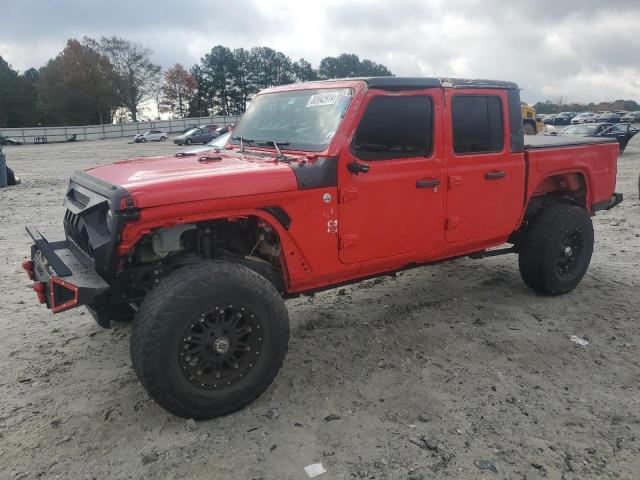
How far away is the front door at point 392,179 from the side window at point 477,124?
0.74 feet

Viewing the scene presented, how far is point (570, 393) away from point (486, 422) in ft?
2.38

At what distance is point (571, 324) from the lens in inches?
177

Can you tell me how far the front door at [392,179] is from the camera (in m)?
3.55

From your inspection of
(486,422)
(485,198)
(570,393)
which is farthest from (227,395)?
(485,198)

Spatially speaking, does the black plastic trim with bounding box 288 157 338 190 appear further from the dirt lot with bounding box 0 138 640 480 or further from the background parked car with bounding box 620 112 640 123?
the background parked car with bounding box 620 112 640 123

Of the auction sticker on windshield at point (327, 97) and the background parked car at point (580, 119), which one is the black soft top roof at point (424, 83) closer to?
the auction sticker on windshield at point (327, 97)

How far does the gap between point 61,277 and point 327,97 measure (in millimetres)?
2154

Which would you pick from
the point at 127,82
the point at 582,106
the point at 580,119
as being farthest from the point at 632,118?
the point at 127,82

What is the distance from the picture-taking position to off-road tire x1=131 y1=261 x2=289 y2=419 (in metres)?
2.87

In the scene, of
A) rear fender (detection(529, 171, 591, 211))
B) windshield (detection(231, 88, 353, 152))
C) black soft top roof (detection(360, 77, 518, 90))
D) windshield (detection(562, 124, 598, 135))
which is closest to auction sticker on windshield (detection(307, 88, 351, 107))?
windshield (detection(231, 88, 353, 152))

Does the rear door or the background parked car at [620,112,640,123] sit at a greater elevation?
the background parked car at [620,112,640,123]

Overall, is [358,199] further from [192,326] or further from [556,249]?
[556,249]

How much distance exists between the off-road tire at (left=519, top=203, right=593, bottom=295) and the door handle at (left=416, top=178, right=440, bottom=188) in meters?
1.50

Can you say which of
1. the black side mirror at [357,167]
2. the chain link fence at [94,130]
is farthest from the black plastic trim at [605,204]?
the chain link fence at [94,130]
